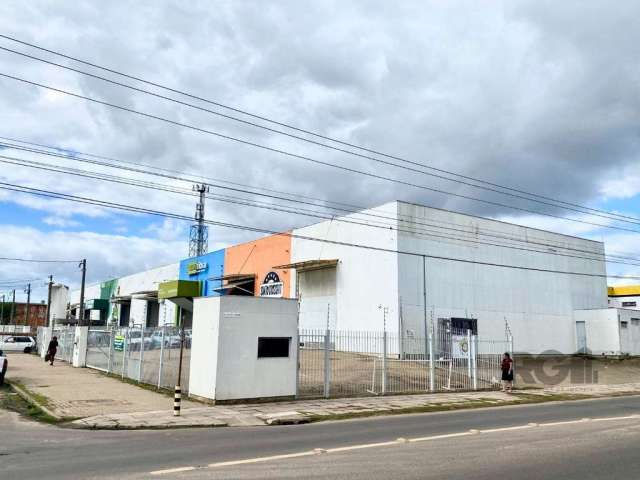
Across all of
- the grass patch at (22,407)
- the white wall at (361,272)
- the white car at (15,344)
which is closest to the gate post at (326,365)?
the grass patch at (22,407)

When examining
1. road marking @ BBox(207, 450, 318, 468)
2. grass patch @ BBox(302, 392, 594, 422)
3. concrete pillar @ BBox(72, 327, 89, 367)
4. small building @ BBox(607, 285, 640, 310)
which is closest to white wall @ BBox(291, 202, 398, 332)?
grass patch @ BBox(302, 392, 594, 422)

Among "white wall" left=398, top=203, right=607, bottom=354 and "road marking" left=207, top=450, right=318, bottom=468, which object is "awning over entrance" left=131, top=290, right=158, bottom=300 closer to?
"white wall" left=398, top=203, right=607, bottom=354

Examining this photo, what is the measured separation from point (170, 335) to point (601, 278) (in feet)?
126

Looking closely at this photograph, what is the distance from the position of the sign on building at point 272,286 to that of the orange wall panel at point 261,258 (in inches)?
13.2

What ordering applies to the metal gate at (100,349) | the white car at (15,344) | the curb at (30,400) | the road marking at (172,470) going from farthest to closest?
the white car at (15,344) < the metal gate at (100,349) < the curb at (30,400) < the road marking at (172,470)

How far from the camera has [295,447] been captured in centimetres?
986

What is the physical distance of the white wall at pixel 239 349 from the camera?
16422 mm

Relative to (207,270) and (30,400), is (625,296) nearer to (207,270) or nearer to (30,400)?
(207,270)

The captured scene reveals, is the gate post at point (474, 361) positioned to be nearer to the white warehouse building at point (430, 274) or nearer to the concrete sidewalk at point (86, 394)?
the white warehouse building at point (430, 274)

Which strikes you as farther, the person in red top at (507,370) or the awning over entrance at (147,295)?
the awning over entrance at (147,295)

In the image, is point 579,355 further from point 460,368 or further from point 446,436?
point 446,436

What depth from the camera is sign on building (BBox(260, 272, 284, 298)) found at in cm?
4325

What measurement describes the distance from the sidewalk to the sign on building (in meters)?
20.6

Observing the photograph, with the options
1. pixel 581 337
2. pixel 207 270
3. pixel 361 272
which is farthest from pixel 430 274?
pixel 207 270
